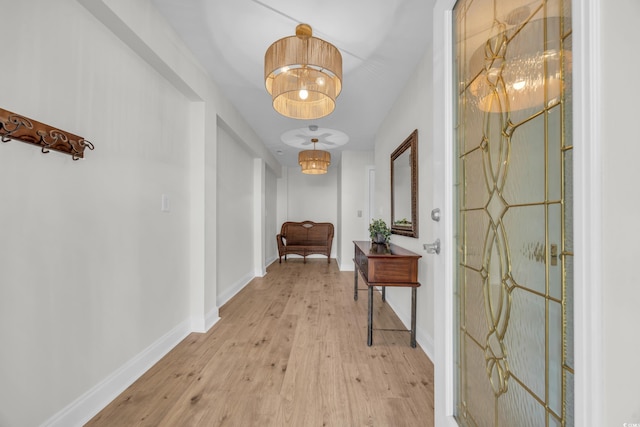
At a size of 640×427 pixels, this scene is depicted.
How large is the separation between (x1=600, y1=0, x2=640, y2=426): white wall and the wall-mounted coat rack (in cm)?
171

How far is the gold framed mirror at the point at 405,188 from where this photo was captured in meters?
2.42

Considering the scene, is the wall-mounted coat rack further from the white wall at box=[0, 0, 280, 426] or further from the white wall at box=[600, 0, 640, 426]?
the white wall at box=[600, 0, 640, 426]

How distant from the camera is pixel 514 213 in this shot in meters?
0.79

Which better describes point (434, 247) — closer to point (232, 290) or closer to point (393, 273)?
point (393, 273)

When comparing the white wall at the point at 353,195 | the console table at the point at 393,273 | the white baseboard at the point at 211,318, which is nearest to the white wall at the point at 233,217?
the white baseboard at the point at 211,318

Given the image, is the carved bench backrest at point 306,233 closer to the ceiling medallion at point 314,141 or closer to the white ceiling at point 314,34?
the ceiling medallion at point 314,141

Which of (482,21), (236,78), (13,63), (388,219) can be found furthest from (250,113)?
(482,21)

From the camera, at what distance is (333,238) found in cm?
669

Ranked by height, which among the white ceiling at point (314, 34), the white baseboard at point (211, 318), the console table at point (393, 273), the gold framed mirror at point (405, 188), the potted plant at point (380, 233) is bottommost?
the white baseboard at point (211, 318)

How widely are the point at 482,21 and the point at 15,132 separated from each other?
1.70 metres

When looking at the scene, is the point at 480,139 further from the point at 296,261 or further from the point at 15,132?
the point at 296,261

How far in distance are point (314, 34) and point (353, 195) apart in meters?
3.44

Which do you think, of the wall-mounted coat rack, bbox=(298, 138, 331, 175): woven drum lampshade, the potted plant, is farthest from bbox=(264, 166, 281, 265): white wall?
the wall-mounted coat rack

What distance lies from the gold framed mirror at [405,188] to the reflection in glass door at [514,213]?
1373 millimetres
